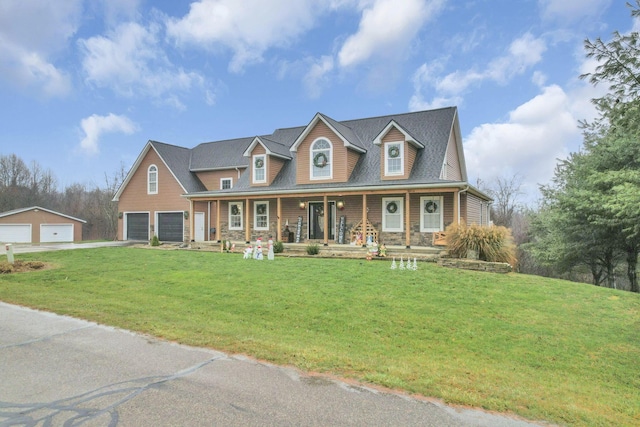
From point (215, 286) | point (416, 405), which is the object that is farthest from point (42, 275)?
point (416, 405)

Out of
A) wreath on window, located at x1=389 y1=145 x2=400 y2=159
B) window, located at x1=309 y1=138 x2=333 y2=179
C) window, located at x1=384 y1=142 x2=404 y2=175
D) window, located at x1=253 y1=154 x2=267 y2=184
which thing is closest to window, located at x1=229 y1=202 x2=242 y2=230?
window, located at x1=253 y1=154 x2=267 y2=184

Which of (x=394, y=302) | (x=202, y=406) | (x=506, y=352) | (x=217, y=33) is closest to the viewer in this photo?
(x=202, y=406)

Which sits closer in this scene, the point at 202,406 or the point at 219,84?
the point at 202,406

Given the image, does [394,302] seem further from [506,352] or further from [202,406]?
[202,406]

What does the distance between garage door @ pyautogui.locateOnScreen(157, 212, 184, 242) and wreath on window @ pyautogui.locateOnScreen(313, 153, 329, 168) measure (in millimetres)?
10629

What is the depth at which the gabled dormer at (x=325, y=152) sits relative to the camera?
60.2ft

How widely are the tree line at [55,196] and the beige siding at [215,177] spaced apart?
77.8ft

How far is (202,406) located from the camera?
3354mm

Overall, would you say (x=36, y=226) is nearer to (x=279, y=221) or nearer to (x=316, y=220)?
(x=279, y=221)

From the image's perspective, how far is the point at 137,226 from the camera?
1014 inches

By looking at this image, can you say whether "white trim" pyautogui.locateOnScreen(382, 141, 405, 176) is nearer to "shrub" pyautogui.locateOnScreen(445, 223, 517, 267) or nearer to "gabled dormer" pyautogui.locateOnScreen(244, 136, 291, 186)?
"shrub" pyautogui.locateOnScreen(445, 223, 517, 267)

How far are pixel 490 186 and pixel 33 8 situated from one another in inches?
1550

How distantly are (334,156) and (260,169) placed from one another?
15.3 ft

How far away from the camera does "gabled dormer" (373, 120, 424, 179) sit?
1706cm
